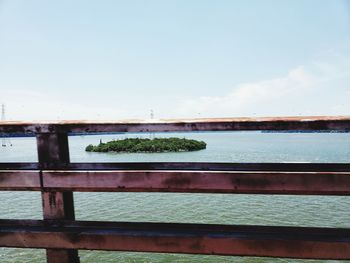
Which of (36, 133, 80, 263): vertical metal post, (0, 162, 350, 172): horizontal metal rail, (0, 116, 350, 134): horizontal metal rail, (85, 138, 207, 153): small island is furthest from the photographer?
(85, 138, 207, 153): small island

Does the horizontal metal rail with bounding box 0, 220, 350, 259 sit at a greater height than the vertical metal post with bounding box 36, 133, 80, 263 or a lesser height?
lesser

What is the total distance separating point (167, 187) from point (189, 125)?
0.53 m

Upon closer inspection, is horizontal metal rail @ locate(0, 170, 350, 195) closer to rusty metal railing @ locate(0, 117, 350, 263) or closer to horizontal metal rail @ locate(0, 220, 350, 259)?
rusty metal railing @ locate(0, 117, 350, 263)

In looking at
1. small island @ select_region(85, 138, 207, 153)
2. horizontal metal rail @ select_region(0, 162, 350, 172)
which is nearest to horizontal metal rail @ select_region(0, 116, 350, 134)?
horizontal metal rail @ select_region(0, 162, 350, 172)

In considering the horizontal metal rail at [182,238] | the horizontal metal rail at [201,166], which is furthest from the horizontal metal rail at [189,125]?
the horizontal metal rail at [182,238]

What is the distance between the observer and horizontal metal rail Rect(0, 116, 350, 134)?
7.61 feet

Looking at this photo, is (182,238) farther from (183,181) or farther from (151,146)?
(151,146)

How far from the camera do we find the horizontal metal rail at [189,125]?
2.32 meters

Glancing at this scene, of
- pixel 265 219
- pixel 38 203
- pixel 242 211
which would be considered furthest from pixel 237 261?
pixel 38 203

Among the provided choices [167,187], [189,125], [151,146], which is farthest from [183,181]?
[151,146]

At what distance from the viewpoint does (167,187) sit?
2.51 m

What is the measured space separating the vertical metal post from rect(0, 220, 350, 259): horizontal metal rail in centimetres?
8

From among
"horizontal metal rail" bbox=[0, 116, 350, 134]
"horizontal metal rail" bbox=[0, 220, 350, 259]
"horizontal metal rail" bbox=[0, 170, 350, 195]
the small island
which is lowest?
the small island

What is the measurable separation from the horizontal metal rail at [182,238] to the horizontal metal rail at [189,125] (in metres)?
0.82
